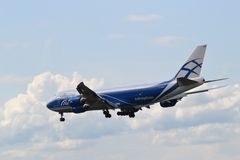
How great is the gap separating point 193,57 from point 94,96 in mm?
17217

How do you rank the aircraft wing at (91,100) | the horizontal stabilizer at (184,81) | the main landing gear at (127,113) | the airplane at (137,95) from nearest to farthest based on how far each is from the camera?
the horizontal stabilizer at (184,81) → the airplane at (137,95) → the aircraft wing at (91,100) → the main landing gear at (127,113)

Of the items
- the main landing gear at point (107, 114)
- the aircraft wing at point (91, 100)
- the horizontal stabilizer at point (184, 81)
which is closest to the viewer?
the horizontal stabilizer at point (184, 81)

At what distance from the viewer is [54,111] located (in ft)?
563

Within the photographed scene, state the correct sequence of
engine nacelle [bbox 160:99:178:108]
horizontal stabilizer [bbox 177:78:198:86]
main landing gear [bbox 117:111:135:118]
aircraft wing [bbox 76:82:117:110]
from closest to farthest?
1. horizontal stabilizer [bbox 177:78:198:86]
2. aircraft wing [bbox 76:82:117:110]
3. engine nacelle [bbox 160:99:178:108]
4. main landing gear [bbox 117:111:135:118]

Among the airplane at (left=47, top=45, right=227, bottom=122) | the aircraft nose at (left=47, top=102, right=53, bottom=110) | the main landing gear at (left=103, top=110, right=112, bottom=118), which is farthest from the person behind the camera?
the aircraft nose at (left=47, top=102, right=53, bottom=110)

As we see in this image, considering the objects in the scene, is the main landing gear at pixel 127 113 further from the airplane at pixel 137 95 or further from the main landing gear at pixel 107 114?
the main landing gear at pixel 107 114

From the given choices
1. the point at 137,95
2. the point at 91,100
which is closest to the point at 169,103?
the point at 137,95

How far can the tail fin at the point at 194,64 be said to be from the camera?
6240 inches

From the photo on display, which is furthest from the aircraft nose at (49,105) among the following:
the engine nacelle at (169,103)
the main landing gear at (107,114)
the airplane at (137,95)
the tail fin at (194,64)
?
the tail fin at (194,64)

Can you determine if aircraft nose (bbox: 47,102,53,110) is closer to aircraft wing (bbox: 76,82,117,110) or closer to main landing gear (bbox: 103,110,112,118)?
aircraft wing (bbox: 76,82,117,110)

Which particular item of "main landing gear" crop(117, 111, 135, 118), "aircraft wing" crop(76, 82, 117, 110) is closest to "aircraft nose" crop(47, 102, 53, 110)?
"aircraft wing" crop(76, 82, 117, 110)

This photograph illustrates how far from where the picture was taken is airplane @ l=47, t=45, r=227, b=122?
518 ft

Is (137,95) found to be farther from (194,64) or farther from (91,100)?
(194,64)

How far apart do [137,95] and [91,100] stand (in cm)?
754
